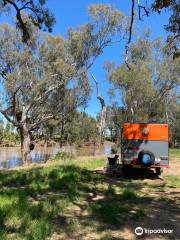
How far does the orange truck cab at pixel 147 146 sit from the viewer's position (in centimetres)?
1599

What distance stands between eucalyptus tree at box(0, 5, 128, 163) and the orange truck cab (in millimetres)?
15979

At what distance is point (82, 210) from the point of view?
850 centimetres

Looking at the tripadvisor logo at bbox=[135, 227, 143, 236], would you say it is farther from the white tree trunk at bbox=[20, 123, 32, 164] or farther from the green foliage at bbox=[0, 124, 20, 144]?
the green foliage at bbox=[0, 124, 20, 144]

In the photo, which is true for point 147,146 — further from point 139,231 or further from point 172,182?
point 139,231

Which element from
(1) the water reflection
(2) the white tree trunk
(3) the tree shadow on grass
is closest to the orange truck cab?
(3) the tree shadow on grass

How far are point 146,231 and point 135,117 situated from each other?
43.8m

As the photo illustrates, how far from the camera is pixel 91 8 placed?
34938 mm

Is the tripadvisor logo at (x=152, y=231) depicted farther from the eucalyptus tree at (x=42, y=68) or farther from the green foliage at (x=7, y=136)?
the green foliage at (x=7, y=136)

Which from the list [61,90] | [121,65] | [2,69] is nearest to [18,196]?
[2,69]

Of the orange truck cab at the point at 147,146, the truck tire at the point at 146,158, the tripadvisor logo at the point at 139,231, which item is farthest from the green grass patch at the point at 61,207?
the orange truck cab at the point at 147,146

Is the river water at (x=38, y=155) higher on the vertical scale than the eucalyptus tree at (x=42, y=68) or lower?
lower

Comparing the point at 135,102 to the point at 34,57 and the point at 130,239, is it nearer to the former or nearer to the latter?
the point at 34,57

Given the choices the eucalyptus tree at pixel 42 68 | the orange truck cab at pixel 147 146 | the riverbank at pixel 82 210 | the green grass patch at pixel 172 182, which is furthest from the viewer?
the eucalyptus tree at pixel 42 68

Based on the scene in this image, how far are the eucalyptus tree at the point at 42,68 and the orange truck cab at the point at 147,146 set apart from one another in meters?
16.0
